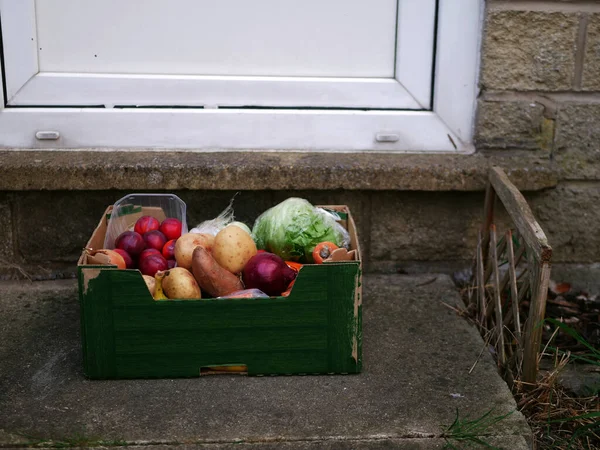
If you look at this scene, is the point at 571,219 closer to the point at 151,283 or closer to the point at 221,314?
the point at 221,314

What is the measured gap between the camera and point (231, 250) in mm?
2592

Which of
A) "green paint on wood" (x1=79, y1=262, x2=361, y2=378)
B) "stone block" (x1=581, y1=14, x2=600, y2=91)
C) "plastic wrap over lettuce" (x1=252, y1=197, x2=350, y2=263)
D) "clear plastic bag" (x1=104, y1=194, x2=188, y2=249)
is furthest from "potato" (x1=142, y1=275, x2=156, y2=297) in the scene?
"stone block" (x1=581, y1=14, x2=600, y2=91)

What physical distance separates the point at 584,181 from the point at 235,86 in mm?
1587

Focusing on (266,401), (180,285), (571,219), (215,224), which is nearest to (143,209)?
(215,224)

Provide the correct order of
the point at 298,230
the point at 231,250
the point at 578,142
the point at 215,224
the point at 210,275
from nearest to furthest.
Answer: the point at 210,275, the point at 231,250, the point at 298,230, the point at 215,224, the point at 578,142

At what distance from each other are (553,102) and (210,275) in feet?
5.69

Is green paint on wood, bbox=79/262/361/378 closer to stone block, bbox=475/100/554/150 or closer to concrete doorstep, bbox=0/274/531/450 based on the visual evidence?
concrete doorstep, bbox=0/274/531/450

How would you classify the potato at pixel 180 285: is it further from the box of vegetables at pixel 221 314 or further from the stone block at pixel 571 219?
the stone block at pixel 571 219

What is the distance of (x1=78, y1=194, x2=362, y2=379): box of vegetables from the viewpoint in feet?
7.78

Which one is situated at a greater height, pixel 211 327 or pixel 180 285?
pixel 180 285

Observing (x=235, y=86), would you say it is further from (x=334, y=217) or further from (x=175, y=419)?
(x=175, y=419)

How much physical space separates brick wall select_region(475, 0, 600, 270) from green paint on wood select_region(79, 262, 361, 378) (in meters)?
1.28

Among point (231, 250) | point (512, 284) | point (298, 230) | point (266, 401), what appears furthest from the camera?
point (298, 230)

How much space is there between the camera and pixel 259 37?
3.24m
